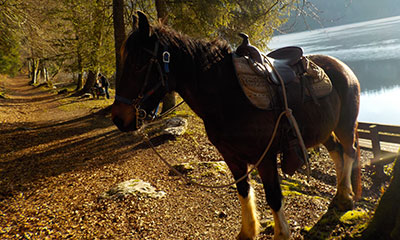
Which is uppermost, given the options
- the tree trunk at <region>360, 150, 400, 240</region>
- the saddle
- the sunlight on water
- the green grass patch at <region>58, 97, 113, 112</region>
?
the saddle

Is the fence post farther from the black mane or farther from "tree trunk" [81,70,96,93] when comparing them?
"tree trunk" [81,70,96,93]

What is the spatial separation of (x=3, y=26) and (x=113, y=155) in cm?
585

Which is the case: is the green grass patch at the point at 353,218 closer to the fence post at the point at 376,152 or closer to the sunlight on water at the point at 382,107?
the fence post at the point at 376,152

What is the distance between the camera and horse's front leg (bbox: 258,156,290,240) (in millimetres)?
2613

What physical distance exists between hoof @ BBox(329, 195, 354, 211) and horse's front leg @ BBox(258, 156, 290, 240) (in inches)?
47.6

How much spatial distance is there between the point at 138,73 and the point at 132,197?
9.50 ft

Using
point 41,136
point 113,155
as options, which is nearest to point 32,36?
point 41,136

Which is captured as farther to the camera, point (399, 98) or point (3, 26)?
point (399, 98)

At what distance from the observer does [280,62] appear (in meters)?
3.01

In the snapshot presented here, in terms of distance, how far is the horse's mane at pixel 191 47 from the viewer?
2.33 m

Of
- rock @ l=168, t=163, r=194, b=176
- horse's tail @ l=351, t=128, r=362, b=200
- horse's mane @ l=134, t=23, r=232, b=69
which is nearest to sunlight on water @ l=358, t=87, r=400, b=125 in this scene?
horse's tail @ l=351, t=128, r=362, b=200

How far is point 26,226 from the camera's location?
144 inches

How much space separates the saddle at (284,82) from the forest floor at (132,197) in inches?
38.6

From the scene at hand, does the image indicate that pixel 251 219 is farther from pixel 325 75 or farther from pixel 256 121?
pixel 325 75
